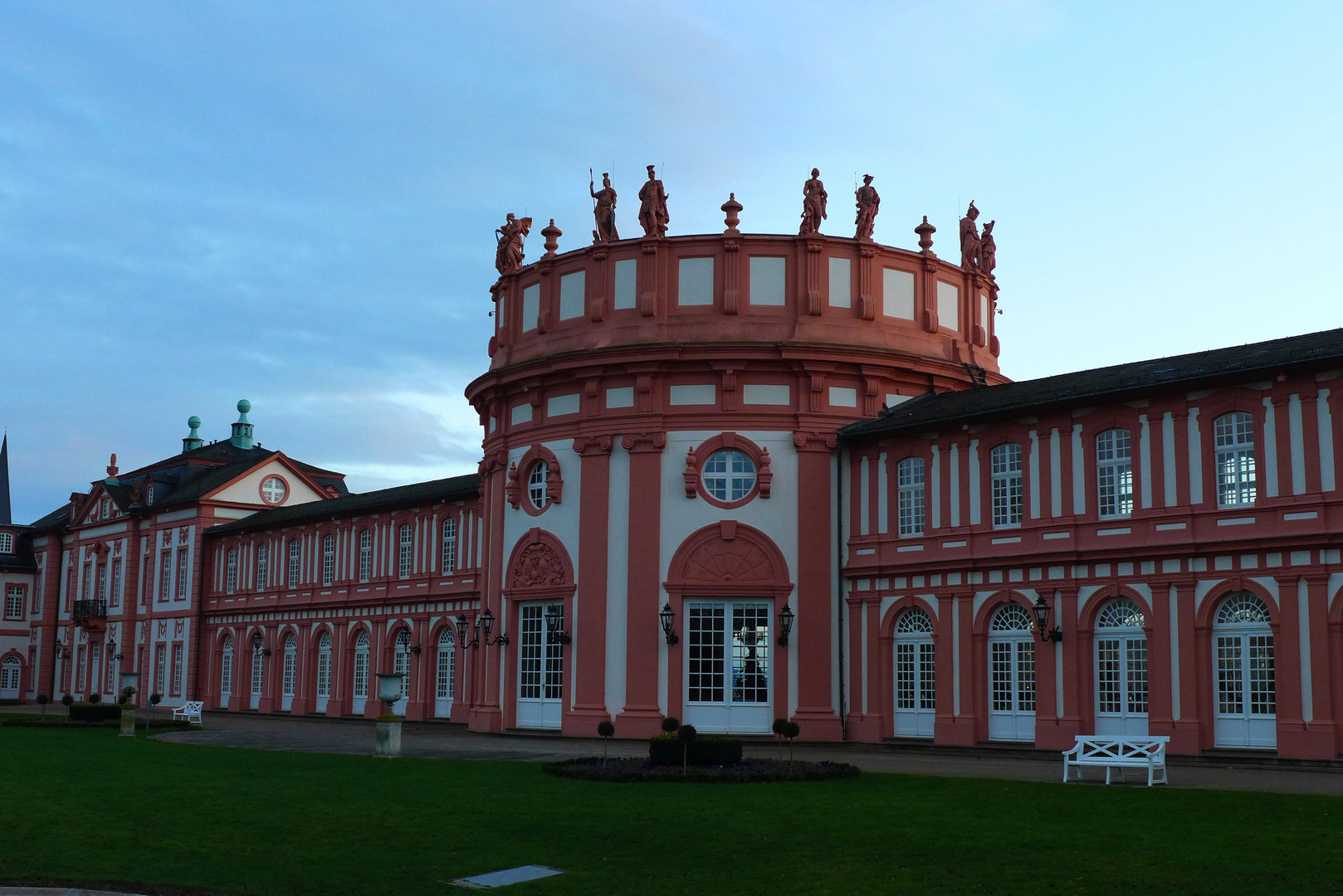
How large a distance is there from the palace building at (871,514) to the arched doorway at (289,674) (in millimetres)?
11626

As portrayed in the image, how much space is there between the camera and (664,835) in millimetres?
15516

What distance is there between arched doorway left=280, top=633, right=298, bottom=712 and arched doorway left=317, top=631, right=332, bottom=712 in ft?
5.24

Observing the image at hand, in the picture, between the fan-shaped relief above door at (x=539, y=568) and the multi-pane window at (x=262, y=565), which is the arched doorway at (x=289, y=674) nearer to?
the multi-pane window at (x=262, y=565)

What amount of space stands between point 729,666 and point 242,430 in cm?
4824

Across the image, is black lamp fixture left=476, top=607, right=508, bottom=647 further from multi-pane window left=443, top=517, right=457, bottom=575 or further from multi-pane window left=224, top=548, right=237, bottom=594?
multi-pane window left=224, top=548, right=237, bottom=594

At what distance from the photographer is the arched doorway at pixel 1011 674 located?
2942cm

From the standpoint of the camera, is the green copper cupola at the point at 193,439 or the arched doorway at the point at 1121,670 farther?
the green copper cupola at the point at 193,439

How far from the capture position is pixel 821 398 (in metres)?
34.0

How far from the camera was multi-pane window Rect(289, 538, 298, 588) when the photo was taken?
54594mm

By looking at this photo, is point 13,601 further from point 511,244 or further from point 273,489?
point 511,244

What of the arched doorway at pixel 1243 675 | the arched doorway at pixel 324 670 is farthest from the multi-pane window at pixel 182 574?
the arched doorway at pixel 1243 675

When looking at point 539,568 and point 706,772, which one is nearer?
point 706,772

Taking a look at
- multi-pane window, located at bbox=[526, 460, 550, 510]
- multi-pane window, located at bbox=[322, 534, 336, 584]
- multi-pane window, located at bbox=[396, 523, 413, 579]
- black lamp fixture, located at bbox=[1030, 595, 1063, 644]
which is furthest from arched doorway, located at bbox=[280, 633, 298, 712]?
black lamp fixture, located at bbox=[1030, 595, 1063, 644]

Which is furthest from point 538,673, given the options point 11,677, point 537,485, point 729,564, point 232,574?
point 11,677
